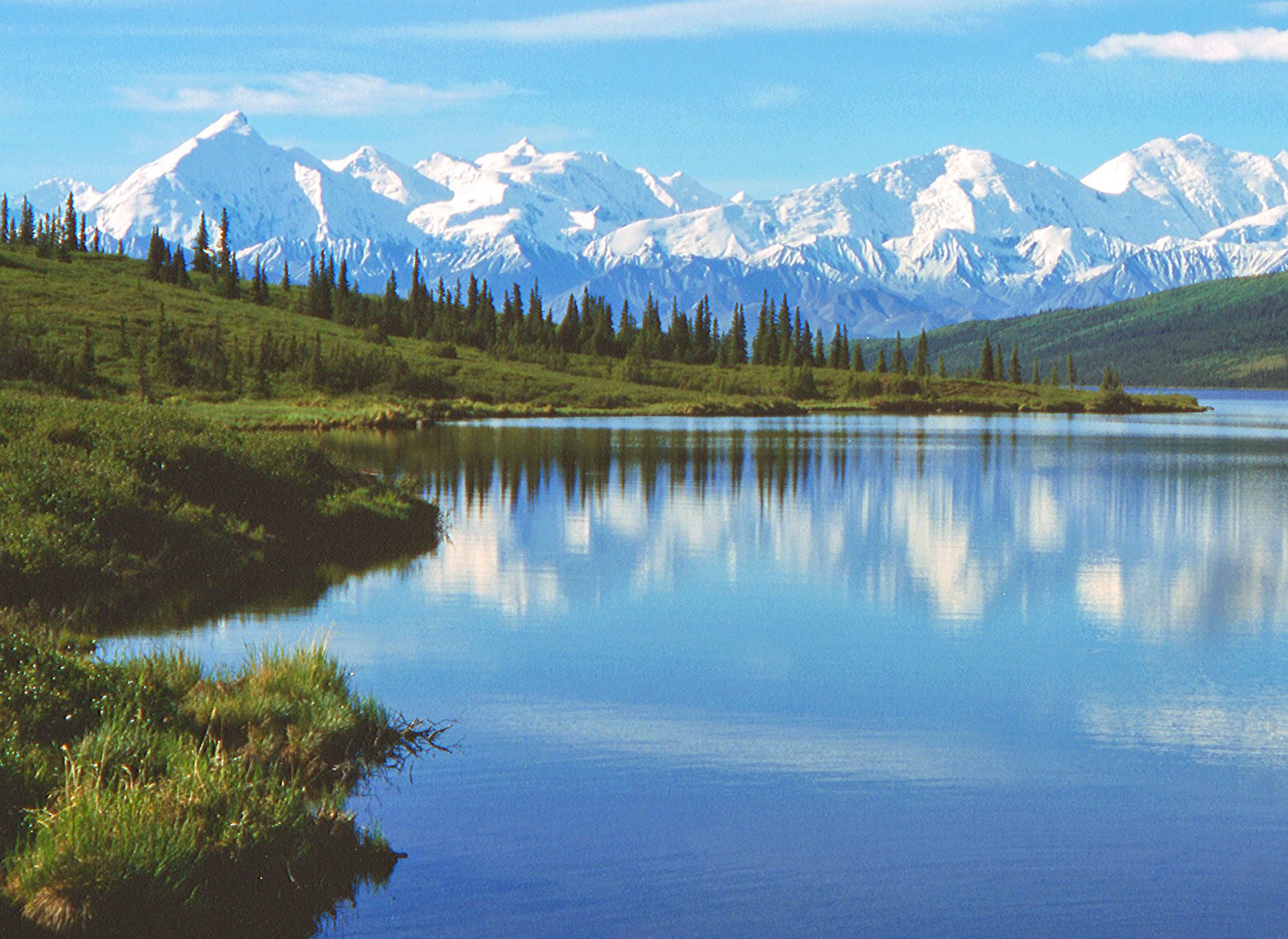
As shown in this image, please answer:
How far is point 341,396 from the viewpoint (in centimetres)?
12875

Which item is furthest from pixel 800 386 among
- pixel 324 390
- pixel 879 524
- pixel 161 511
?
pixel 161 511

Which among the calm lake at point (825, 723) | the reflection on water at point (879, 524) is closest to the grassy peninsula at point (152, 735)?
the calm lake at point (825, 723)

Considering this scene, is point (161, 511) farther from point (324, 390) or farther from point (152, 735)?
point (324, 390)

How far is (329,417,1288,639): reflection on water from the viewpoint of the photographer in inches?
1155

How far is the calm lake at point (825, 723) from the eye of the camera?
39.7ft

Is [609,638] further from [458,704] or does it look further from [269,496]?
[269,496]

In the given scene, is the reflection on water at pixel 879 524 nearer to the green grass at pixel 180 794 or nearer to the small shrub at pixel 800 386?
the green grass at pixel 180 794

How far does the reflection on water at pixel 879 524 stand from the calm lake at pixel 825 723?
218 millimetres

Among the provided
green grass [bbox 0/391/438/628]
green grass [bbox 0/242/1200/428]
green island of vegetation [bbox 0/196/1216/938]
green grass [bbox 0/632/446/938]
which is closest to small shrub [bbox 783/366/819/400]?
green grass [bbox 0/242/1200/428]

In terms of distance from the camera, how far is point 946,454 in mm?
80625

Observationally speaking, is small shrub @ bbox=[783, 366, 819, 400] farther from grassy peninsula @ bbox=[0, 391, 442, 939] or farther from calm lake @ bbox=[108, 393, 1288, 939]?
grassy peninsula @ bbox=[0, 391, 442, 939]

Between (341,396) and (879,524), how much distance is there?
305 feet

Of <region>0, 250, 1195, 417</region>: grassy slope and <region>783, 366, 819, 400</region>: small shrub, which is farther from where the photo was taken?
<region>783, 366, 819, 400</region>: small shrub

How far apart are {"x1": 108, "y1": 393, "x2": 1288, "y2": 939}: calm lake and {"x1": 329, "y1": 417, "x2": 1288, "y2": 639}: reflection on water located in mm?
218
